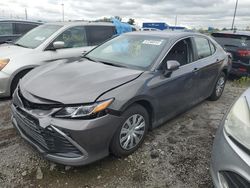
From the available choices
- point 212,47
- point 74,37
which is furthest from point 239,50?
point 74,37

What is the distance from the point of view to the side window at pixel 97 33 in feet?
19.5

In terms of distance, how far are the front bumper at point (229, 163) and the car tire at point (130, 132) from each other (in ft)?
3.42

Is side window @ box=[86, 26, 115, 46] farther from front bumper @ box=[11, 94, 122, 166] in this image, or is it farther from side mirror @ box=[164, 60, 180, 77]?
front bumper @ box=[11, 94, 122, 166]

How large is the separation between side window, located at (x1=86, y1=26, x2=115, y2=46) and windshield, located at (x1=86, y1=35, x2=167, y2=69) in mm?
1978

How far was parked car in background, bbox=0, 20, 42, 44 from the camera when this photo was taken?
7.56 metres

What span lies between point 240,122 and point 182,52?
2.06m

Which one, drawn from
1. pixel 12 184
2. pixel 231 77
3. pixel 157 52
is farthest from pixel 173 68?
pixel 231 77

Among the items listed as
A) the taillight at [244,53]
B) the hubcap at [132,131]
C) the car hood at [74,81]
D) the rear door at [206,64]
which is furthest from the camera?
the taillight at [244,53]

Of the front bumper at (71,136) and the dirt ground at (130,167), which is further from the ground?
the front bumper at (71,136)

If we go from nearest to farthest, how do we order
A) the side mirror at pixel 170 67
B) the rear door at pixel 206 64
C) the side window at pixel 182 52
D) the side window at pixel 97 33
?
the side mirror at pixel 170 67
the side window at pixel 182 52
the rear door at pixel 206 64
the side window at pixel 97 33

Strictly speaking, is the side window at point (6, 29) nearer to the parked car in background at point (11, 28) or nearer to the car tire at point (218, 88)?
the parked car in background at point (11, 28)

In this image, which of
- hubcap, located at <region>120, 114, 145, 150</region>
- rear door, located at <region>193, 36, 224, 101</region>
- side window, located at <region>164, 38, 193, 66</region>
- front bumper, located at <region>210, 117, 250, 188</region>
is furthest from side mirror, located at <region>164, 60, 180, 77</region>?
front bumper, located at <region>210, 117, 250, 188</region>

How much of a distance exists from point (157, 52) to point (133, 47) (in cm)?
47

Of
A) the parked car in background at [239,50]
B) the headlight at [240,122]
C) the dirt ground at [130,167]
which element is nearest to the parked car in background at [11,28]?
the dirt ground at [130,167]
